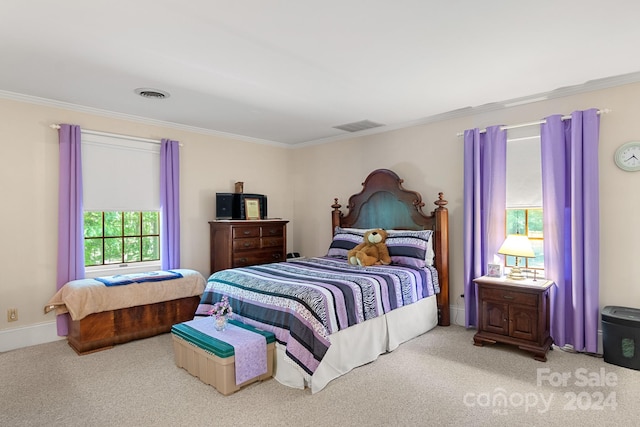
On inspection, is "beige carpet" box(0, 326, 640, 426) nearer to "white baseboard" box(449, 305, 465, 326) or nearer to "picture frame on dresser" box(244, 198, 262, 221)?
"white baseboard" box(449, 305, 465, 326)

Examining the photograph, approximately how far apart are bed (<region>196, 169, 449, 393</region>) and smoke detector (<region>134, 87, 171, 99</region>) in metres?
1.88

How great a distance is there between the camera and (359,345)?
314 cm

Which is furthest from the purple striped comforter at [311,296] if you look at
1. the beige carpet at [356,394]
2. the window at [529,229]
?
the window at [529,229]

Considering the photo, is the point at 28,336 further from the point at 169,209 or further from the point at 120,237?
the point at 169,209

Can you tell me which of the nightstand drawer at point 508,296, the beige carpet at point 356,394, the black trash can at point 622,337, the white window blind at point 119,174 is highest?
the white window blind at point 119,174

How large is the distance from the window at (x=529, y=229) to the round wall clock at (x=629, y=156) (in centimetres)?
80

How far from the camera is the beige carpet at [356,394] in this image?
91.7 inches

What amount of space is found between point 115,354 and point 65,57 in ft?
8.65

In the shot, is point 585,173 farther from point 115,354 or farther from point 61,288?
point 61,288

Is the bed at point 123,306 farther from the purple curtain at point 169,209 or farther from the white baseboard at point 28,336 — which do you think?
the purple curtain at point 169,209

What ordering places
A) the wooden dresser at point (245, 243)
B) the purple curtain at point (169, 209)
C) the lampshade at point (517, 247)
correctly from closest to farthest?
the lampshade at point (517, 247) < the purple curtain at point (169, 209) < the wooden dresser at point (245, 243)

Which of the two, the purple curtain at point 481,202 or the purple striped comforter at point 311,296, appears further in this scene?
the purple curtain at point 481,202

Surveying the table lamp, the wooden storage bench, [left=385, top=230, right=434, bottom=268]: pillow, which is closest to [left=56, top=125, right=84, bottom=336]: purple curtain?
the wooden storage bench

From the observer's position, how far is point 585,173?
10.8 ft
